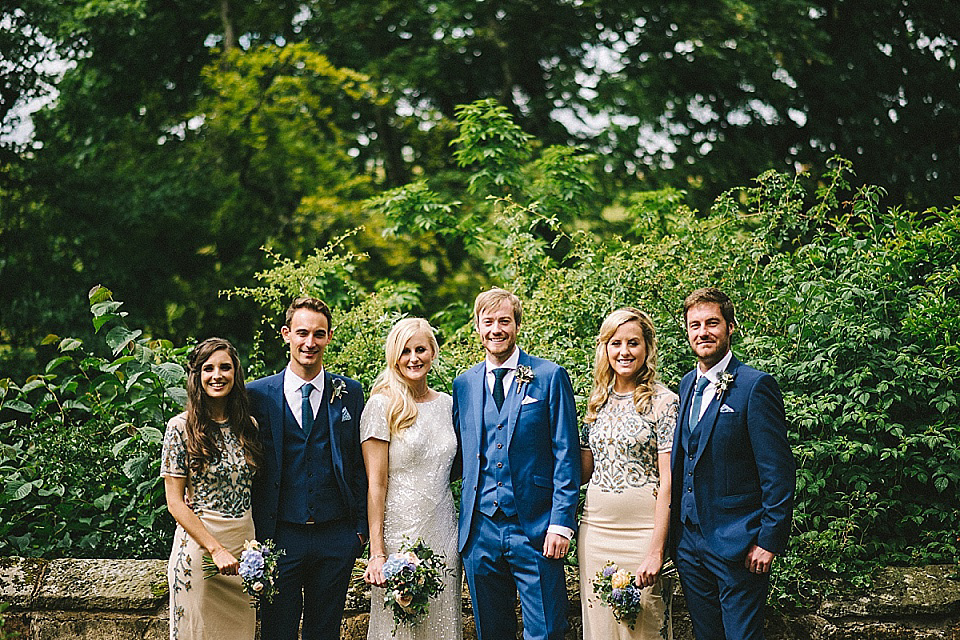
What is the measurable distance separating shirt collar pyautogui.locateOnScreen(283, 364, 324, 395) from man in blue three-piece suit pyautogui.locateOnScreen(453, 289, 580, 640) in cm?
60

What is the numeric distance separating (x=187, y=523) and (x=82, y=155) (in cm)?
740

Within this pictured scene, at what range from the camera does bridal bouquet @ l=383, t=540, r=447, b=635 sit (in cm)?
352

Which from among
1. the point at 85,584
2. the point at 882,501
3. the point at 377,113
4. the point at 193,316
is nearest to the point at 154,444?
the point at 85,584

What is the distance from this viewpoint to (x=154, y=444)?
15.3 feet

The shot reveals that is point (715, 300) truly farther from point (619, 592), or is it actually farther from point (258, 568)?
point (258, 568)

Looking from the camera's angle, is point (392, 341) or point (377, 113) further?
point (377, 113)

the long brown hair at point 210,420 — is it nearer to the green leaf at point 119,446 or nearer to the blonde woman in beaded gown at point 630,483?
the green leaf at point 119,446

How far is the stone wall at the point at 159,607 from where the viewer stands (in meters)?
4.02

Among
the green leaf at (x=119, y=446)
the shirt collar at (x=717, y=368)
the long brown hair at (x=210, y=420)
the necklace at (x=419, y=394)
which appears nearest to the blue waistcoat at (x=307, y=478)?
the long brown hair at (x=210, y=420)

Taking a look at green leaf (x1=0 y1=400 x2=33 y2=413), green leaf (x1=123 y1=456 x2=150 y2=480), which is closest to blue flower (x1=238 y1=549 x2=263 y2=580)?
green leaf (x1=123 y1=456 x2=150 y2=480)

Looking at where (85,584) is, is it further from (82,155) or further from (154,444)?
(82,155)

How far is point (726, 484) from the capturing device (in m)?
3.44

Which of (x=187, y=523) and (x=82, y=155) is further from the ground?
(x=82, y=155)

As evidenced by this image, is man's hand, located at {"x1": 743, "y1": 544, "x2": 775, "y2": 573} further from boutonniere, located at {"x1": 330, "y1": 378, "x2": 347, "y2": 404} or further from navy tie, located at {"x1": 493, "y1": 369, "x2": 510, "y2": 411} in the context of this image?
boutonniere, located at {"x1": 330, "y1": 378, "x2": 347, "y2": 404}
